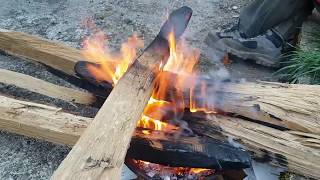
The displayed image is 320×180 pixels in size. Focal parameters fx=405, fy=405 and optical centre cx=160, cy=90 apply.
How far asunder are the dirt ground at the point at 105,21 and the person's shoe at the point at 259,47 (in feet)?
0.36

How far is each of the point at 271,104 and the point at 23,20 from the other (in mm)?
2702

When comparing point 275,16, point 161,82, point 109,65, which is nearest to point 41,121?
point 109,65

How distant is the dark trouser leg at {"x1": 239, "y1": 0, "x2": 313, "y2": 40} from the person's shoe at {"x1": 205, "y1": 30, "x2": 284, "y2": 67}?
0.19ft

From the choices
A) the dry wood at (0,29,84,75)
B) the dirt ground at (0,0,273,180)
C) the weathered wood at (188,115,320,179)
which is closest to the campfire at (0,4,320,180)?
the weathered wood at (188,115,320,179)

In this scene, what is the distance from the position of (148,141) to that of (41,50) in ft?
4.26

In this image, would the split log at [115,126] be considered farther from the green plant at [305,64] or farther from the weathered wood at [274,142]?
the green plant at [305,64]

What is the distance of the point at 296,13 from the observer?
11.4ft

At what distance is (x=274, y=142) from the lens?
2.14m

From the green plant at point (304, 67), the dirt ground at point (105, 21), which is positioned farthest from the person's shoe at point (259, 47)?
the green plant at point (304, 67)

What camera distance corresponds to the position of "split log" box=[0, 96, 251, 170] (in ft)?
6.79

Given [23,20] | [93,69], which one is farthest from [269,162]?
[23,20]

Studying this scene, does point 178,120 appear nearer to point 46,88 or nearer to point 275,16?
point 46,88

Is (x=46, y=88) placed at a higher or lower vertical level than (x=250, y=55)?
lower

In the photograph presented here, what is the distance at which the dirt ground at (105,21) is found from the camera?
10.9 feet
